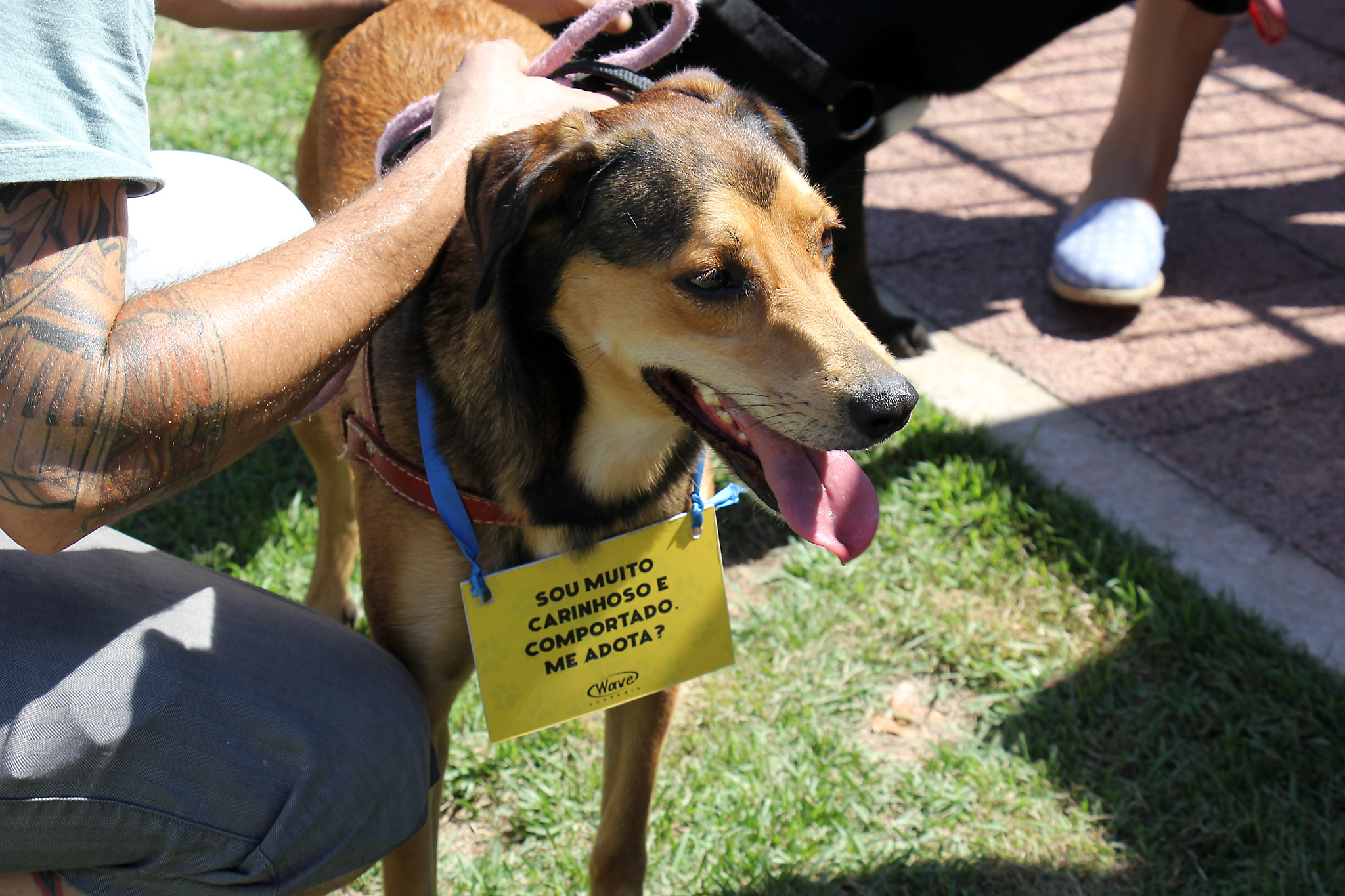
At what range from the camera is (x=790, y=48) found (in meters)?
2.90

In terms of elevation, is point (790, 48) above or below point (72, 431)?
above

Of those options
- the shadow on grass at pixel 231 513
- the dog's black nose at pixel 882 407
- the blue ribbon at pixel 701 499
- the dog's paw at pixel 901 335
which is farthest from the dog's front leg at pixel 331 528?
the dog's paw at pixel 901 335

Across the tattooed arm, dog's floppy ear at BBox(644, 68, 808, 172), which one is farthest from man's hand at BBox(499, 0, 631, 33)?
the tattooed arm

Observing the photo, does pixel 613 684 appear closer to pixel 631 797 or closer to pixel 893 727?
pixel 631 797

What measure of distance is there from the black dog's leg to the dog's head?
1.34 metres

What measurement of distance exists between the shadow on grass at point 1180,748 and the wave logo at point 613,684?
25.5 inches

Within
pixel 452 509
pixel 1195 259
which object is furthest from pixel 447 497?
pixel 1195 259

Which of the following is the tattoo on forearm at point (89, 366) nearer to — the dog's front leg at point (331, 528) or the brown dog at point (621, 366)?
the brown dog at point (621, 366)

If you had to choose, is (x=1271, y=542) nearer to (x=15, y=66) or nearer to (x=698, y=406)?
(x=698, y=406)

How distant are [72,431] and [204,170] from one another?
928mm

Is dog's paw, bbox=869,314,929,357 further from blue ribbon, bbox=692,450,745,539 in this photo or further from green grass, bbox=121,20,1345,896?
blue ribbon, bbox=692,450,745,539

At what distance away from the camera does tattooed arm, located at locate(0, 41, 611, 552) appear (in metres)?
1.38

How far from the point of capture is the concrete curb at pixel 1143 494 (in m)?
3.07

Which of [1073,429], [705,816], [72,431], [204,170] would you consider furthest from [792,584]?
[72,431]
